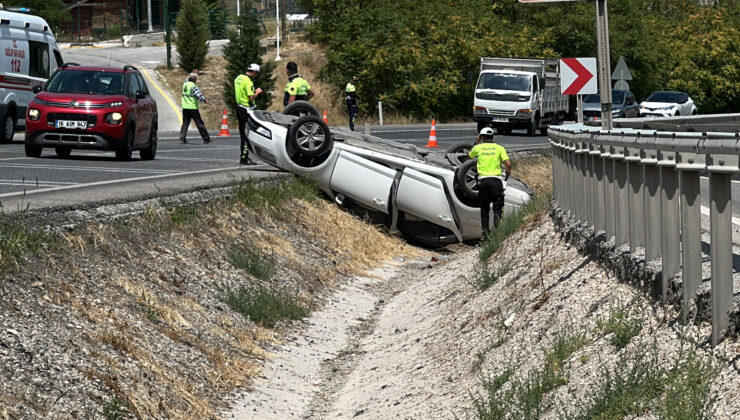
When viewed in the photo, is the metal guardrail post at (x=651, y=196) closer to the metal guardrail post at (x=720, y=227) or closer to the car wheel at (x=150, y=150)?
the metal guardrail post at (x=720, y=227)

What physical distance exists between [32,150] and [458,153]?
25.2ft

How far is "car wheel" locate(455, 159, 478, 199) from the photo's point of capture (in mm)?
18656

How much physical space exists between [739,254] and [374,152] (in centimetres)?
1170

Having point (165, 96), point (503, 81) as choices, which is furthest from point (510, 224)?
point (165, 96)

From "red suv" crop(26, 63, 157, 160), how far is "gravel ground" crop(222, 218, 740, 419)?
332 inches

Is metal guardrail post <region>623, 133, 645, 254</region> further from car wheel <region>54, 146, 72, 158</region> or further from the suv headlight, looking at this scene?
car wheel <region>54, 146, 72, 158</region>

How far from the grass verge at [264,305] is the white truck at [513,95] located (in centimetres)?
3012

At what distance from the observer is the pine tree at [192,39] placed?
65.6 meters

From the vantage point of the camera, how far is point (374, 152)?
64.4 feet

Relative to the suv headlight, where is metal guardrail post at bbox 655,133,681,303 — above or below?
below

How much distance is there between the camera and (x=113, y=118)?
22.3 meters

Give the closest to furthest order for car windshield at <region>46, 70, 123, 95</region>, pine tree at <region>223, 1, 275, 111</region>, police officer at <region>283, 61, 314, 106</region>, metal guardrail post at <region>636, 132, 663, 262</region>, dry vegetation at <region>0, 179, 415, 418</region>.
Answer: metal guardrail post at <region>636, 132, 663, 262</region>, dry vegetation at <region>0, 179, 415, 418</region>, police officer at <region>283, 61, 314, 106</region>, car windshield at <region>46, 70, 123, 95</region>, pine tree at <region>223, 1, 275, 111</region>

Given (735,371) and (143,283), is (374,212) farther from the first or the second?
(735,371)

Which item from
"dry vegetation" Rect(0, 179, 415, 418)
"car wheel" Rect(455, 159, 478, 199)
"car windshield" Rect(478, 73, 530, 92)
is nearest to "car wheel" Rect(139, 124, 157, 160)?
"car wheel" Rect(455, 159, 478, 199)
